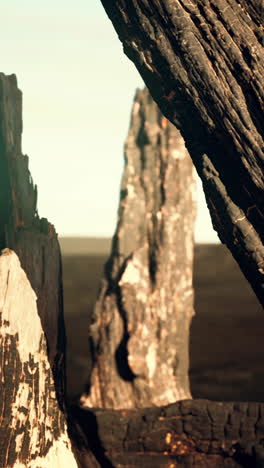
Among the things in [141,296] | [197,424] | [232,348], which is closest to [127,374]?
[141,296]

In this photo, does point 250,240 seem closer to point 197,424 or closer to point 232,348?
point 197,424

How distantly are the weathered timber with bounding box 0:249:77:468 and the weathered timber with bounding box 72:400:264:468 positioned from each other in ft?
3.69

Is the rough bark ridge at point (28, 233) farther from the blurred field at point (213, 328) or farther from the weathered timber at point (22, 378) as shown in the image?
the blurred field at point (213, 328)

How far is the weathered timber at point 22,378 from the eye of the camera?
413 centimetres

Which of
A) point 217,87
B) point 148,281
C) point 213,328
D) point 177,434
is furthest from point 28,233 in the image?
point 213,328

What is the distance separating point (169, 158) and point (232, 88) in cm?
512

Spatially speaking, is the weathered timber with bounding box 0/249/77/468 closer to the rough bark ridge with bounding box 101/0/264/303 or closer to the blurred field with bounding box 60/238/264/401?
the rough bark ridge with bounding box 101/0/264/303

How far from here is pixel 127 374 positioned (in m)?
8.23

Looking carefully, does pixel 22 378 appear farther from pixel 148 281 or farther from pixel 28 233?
pixel 148 281

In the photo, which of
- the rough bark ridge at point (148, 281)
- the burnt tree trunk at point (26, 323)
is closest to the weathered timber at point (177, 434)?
the burnt tree trunk at point (26, 323)

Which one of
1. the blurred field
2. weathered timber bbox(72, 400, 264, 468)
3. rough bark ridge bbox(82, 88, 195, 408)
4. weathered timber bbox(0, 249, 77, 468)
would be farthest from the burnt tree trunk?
the blurred field

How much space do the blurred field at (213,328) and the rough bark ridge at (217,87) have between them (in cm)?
704

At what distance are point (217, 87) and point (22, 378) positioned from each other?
5.54 feet

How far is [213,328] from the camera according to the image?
16.3 meters
